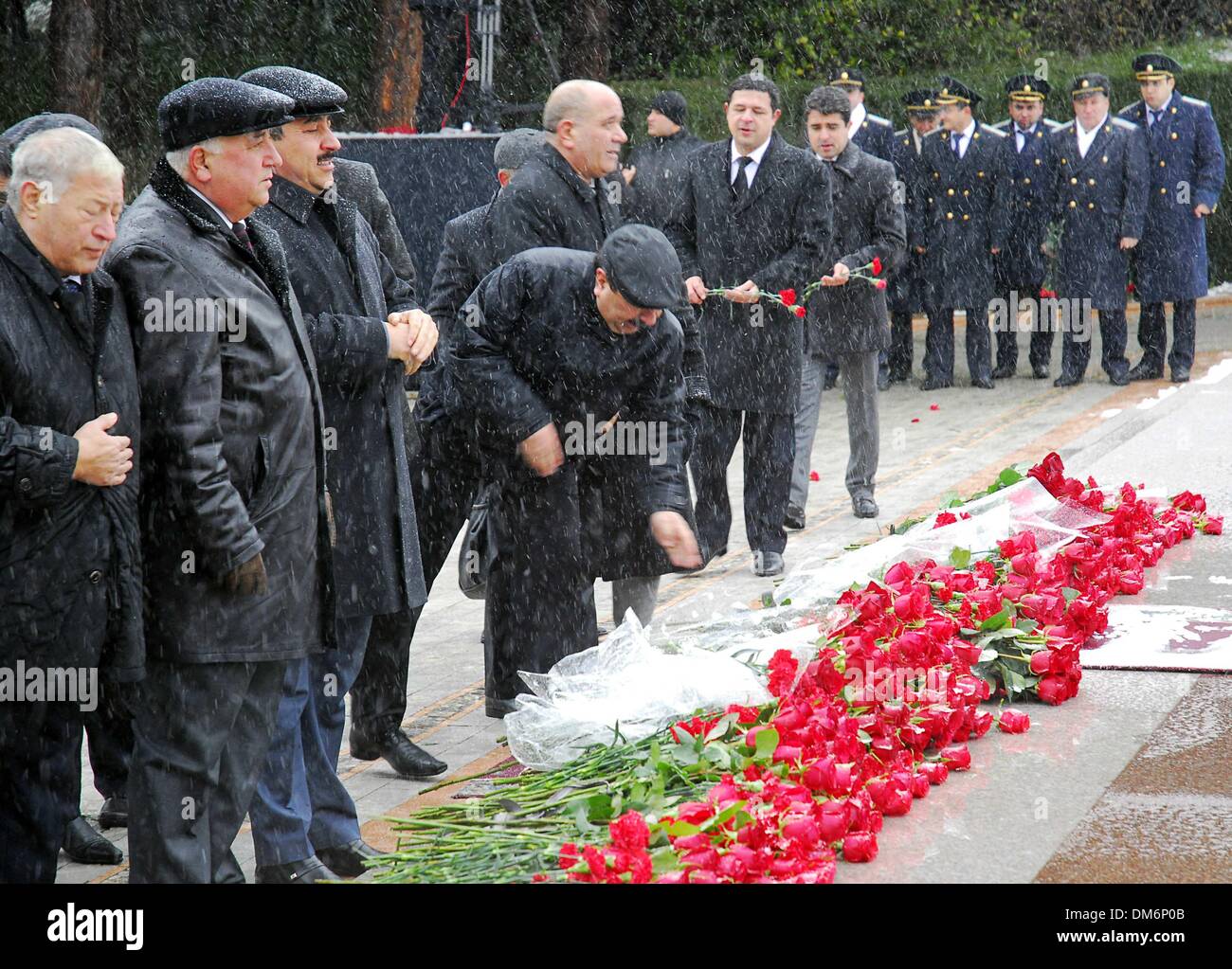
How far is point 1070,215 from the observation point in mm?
15461

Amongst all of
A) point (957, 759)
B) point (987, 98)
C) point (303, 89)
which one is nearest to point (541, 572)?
point (957, 759)

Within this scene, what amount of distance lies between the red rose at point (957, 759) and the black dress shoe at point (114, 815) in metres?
2.48

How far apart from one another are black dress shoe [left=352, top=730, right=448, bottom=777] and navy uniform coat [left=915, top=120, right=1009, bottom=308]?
1077 centimetres

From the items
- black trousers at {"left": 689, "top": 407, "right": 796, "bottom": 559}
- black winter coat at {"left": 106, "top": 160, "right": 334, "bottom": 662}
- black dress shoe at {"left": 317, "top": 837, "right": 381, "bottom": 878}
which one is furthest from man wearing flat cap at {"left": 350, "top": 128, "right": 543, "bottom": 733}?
black trousers at {"left": 689, "top": 407, "right": 796, "bottom": 559}

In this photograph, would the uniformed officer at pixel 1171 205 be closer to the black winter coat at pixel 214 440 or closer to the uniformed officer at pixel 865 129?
the uniformed officer at pixel 865 129

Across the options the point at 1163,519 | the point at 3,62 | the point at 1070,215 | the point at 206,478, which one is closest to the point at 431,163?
the point at 1070,215

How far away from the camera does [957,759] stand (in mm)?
4695

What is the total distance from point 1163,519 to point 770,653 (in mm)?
2932

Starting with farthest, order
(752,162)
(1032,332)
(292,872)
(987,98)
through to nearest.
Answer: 1. (987,98)
2. (1032,332)
3. (752,162)
4. (292,872)

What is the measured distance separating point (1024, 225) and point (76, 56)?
10194 millimetres

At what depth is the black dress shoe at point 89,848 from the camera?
5.10 meters

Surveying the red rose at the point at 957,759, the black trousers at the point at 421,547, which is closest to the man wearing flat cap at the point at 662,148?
the black trousers at the point at 421,547

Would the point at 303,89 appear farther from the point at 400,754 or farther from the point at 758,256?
the point at 758,256
